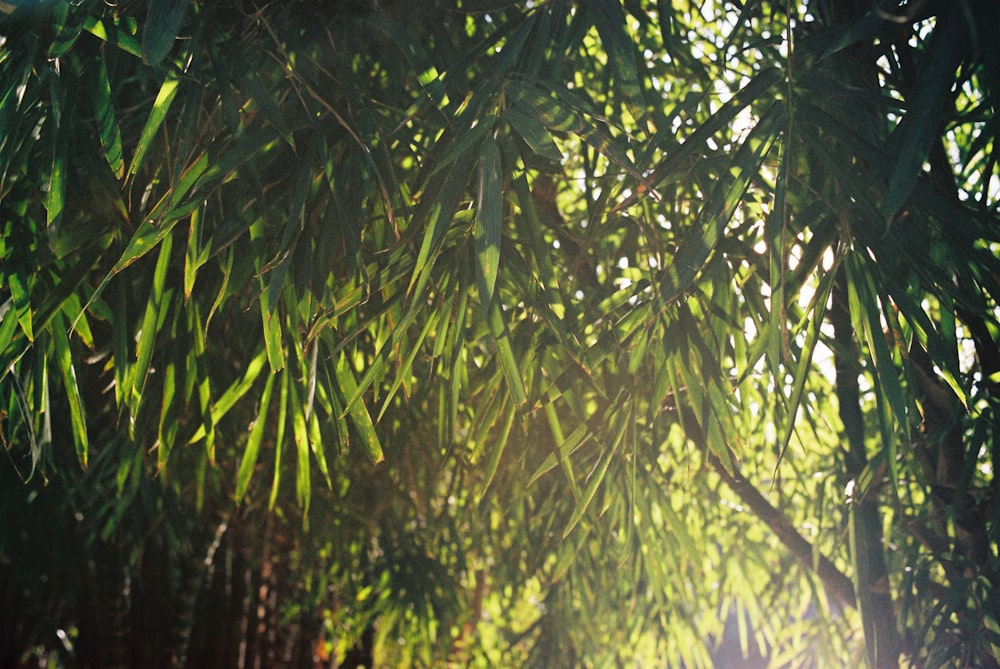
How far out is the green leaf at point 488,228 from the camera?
750 millimetres

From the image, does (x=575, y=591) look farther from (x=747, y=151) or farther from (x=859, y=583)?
(x=747, y=151)

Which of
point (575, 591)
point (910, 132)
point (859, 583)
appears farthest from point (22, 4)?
point (575, 591)

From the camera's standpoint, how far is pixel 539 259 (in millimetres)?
893

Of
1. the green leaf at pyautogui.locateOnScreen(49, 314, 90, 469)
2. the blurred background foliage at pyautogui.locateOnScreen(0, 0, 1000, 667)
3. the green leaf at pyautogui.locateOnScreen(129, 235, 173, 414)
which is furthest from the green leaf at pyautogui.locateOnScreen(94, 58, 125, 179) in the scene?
the green leaf at pyautogui.locateOnScreen(49, 314, 90, 469)

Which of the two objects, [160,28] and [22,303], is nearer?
[160,28]

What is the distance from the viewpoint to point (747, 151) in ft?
2.73

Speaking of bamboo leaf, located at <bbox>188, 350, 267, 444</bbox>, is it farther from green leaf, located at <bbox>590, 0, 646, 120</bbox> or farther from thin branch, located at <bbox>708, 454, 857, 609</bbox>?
thin branch, located at <bbox>708, 454, 857, 609</bbox>

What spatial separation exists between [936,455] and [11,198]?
4.18 feet

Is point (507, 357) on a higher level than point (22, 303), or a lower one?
lower

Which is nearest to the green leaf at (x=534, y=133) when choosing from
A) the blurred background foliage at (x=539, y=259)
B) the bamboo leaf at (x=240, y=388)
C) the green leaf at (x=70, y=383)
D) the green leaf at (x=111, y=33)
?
the blurred background foliage at (x=539, y=259)

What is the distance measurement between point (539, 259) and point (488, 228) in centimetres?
15

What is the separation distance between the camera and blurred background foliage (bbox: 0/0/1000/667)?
2.76 feet

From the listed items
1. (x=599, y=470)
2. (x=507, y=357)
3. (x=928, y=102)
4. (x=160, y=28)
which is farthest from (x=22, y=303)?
(x=928, y=102)

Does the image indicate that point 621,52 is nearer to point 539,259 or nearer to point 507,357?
point 539,259
